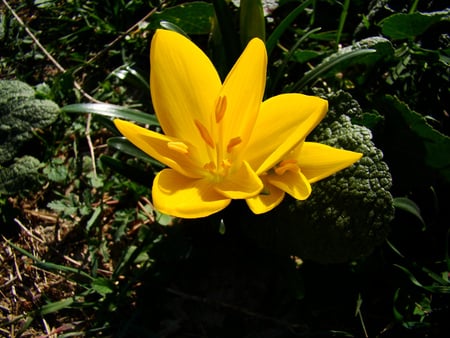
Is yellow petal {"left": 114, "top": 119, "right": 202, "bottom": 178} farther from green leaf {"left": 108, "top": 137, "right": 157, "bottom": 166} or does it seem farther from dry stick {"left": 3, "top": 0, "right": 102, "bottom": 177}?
dry stick {"left": 3, "top": 0, "right": 102, "bottom": 177}

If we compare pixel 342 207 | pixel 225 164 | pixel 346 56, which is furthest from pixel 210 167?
pixel 346 56

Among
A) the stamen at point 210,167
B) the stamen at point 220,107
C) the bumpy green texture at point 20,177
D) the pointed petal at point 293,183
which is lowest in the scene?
the bumpy green texture at point 20,177

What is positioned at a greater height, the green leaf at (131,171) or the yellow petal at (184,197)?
the yellow petal at (184,197)

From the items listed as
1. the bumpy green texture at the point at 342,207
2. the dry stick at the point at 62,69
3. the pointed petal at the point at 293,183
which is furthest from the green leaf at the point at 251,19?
the dry stick at the point at 62,69

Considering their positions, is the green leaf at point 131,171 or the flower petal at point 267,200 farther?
the green leaf at point 131,171

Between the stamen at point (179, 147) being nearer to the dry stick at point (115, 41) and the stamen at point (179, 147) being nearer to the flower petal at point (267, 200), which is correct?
the flower petal at point (267, 200)

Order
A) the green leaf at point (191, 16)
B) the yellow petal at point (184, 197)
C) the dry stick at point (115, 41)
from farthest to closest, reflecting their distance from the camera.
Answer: the dry stick at point (115, 41)
the green leaf at point (191, 16)
the yellow petal at point (184, 197)

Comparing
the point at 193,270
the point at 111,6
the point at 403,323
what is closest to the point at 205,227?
the point at 193,270
